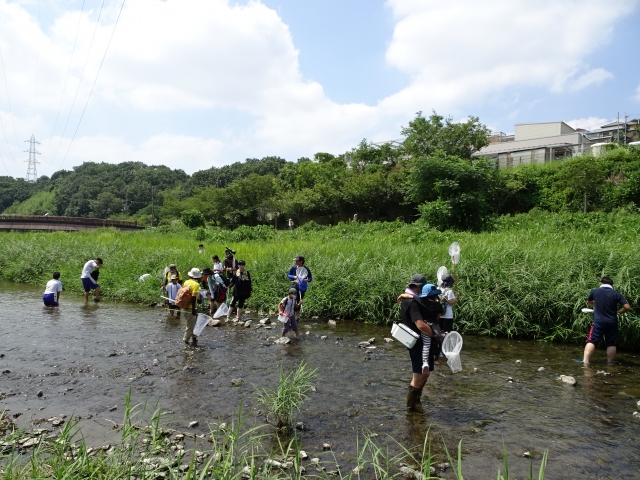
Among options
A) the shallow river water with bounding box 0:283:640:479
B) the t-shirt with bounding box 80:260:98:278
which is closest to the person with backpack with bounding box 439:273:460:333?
the shallow river water with bounding box 0:283:640:479

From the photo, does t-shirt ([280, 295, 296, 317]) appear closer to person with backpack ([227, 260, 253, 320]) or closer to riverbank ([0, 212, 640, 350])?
person with backpack ([227, 260, 253, 320])

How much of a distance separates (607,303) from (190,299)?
8663 millimetres

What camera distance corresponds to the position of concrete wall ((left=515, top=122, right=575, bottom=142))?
2399 inches

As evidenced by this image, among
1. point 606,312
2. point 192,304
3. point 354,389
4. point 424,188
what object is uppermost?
point 424,188

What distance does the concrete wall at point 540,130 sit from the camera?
60.9m

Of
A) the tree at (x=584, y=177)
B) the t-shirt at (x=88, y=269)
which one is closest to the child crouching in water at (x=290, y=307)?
the t-shirt at (x=88, y=269)

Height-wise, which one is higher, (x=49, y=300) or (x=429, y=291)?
(x=429, y=291)

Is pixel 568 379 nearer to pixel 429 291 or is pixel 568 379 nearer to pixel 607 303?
pixel 607 303

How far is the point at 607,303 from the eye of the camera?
927cm

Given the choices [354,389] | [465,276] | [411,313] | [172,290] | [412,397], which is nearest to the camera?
[411,313]

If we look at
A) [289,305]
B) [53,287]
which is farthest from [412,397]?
[53,287]

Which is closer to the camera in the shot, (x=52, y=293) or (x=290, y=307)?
(x=290, y=307)

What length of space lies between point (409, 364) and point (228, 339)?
15.2 feet

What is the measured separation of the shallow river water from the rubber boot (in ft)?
0.44
